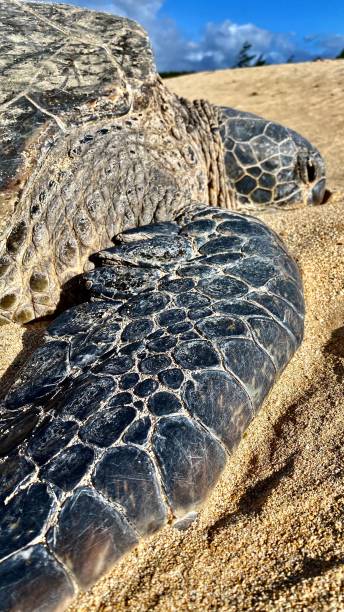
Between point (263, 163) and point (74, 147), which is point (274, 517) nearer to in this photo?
point (74, 147)

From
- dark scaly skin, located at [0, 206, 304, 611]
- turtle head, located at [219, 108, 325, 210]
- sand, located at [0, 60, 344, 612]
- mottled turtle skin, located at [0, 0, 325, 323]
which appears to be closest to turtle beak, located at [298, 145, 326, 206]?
turtle head, located at [219, 108, 325, 210]

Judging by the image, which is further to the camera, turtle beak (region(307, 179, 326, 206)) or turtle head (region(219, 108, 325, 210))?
turtle beak (region(307, 179, 326, 206))

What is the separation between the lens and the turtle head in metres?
3.85

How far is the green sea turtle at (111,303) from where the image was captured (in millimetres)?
1302

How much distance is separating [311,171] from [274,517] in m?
3.20

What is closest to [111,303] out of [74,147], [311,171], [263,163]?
[74,147]

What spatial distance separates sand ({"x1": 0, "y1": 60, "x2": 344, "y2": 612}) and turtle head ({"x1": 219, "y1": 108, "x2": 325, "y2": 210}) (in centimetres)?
150

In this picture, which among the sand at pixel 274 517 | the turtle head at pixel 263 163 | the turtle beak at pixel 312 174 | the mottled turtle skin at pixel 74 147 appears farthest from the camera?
the turtle beak at pixel 312 174

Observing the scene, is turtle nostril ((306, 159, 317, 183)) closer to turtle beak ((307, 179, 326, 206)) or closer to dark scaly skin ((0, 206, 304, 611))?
turtle beak ((307, 179, 326, 206))

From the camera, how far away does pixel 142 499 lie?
133cm

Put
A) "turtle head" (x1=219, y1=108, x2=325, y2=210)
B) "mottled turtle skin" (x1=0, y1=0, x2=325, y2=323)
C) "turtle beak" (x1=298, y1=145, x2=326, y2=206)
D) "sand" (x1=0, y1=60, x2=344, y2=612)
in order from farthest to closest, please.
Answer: "turtle beak" (x1=298, y1=145, x2=326, y2=206) → "turtle head" (x1=219, y1=108, x2=325, y2=210) → "mottled turtle skin" (x1=0, y1=0, x2=325, y2=323) → "sand" (x1=0, y1=60, x2=344, y2=612)

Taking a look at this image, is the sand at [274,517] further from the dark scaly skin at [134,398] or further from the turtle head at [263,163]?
the turtle head at [263,163]

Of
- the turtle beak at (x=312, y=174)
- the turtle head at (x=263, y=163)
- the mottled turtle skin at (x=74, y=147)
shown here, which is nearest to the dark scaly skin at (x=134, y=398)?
the mottled turtle skin at (x=74, y=147)

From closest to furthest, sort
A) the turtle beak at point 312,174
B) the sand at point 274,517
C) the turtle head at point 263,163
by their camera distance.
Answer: the sand at point 274,517, the turtle head at point 263,163, the turtle beak at point 312,174
